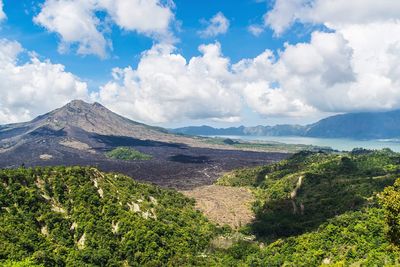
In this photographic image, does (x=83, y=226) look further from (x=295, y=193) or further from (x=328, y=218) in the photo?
(x=295, y=193)

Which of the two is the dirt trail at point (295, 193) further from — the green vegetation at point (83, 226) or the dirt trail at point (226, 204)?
the green vegetation at point (83, 226)

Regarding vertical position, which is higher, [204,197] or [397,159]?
[397,159]

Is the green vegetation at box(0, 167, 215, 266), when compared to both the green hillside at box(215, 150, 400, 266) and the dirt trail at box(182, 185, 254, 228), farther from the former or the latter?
the dirt trail at box(182, 185, 254, 228)

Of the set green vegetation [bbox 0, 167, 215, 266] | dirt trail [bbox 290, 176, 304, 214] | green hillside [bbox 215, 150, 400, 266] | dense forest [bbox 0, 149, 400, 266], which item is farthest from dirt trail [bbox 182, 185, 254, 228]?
green vegetation [bbox 0, 167, 215, 266]

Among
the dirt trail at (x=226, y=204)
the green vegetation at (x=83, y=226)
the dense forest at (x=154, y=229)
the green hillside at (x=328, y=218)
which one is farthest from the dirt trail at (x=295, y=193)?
the green vegetation at (x=83, y=226)

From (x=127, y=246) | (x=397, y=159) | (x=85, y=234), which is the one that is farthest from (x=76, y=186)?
(x=397, y=159)

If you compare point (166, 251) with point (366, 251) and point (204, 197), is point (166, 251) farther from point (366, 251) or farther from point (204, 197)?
point (204, 197)

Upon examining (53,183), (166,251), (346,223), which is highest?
(53,183)

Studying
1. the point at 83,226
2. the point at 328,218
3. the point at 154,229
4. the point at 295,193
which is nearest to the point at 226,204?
the point at 295,193
